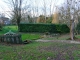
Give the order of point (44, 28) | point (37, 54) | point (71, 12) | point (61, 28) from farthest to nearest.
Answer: point (44, 28)
point (61, 28)
point (71, 12)
point (37, 54)

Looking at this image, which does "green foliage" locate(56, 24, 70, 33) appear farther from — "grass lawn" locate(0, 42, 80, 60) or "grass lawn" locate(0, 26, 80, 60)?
"grass lawn" locate(0, 42, 80, 60)

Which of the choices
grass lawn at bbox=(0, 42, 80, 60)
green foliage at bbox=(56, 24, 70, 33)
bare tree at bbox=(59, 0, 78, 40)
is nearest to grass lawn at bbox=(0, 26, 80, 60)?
grass lawn at bbox=(0, 42, 80, 60)

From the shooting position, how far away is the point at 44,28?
25.8 m

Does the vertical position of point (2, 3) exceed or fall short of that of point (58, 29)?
it exceeds it

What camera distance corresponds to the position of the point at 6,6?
3141 cm

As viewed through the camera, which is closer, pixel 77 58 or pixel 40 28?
pixel 77 58

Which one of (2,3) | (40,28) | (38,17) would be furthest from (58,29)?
(2,3)

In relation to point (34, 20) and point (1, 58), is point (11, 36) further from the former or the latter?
point (34, 20)

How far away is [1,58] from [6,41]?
241 inches

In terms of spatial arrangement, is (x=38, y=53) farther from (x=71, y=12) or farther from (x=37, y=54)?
(x=71, y=12)

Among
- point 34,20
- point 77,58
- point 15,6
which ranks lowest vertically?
point 77,58

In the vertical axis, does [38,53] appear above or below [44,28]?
below

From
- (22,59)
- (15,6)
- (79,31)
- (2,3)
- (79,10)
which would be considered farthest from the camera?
(2,3)

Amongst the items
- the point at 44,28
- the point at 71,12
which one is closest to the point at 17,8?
the point at 44,28
